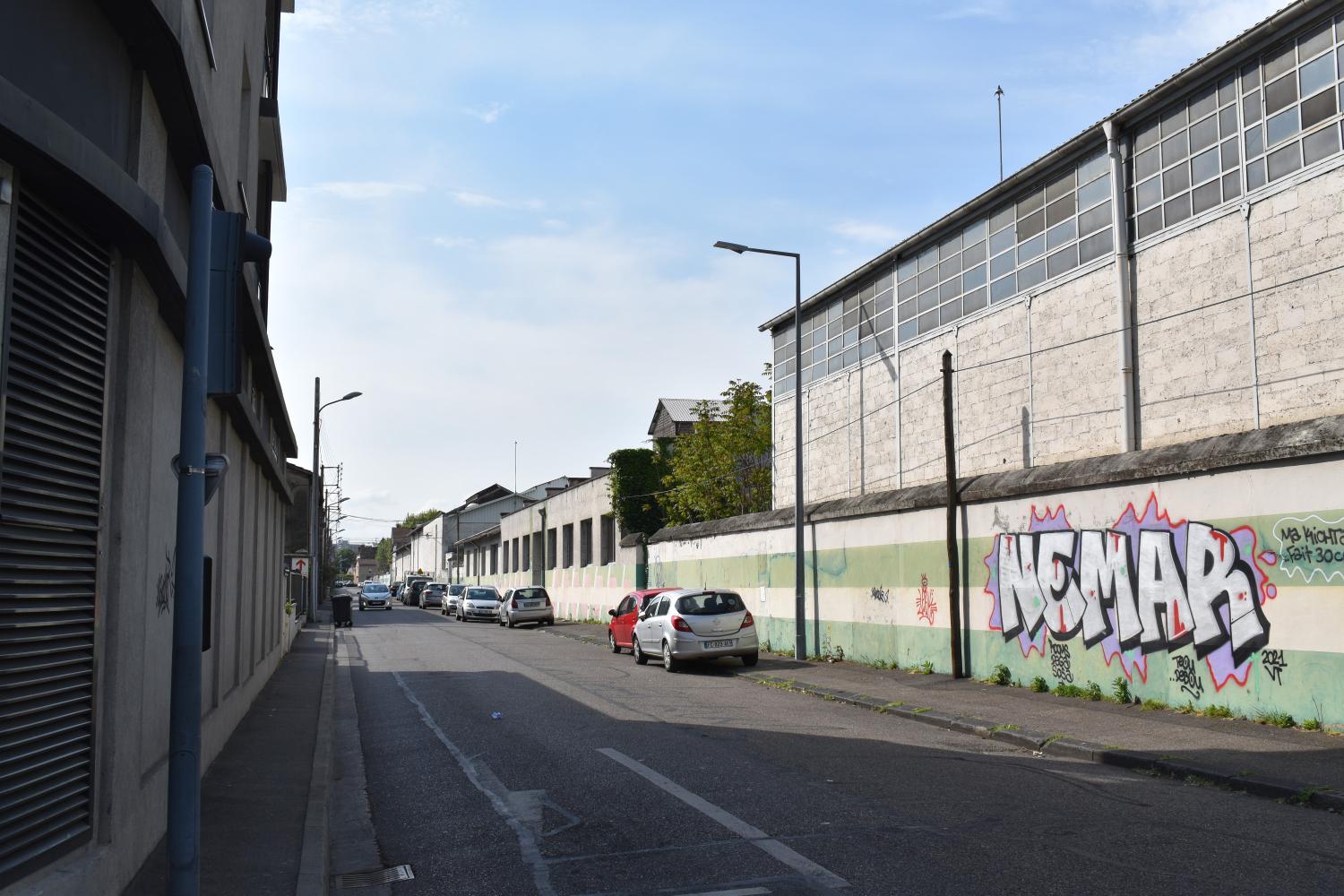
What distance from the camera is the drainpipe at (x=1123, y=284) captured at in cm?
1523

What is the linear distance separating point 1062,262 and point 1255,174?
3.75m

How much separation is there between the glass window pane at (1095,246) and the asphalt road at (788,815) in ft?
25.7

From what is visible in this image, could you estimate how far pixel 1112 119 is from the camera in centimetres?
1594

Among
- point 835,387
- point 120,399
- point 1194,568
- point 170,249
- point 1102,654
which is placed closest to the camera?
point 120,399

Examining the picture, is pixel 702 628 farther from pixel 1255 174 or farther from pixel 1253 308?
pixel 1255 174

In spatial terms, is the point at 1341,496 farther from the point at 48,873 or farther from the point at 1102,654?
the point at 48,873

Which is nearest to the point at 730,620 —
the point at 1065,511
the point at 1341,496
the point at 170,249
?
the point at 1065,511

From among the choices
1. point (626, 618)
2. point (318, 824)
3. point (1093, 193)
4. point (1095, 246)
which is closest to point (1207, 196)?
point (1095, 246)

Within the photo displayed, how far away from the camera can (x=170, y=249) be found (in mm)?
6027

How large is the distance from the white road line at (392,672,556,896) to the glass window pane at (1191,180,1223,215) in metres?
11.6

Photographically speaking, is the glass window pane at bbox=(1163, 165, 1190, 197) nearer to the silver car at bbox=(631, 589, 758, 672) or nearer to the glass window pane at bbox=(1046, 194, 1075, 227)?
the glass window pane at bbox=(1046, 194, 1075, 227)

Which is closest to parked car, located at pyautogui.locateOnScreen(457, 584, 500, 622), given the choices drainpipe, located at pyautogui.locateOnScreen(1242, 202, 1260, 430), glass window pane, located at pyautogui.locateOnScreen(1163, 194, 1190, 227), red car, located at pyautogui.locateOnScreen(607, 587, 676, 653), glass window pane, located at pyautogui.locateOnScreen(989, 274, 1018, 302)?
red car, located at pyautogui.locateOnScreen(607, 587, 676, 653)

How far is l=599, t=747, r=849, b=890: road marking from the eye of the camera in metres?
5.90

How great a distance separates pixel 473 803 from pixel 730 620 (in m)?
11.7
